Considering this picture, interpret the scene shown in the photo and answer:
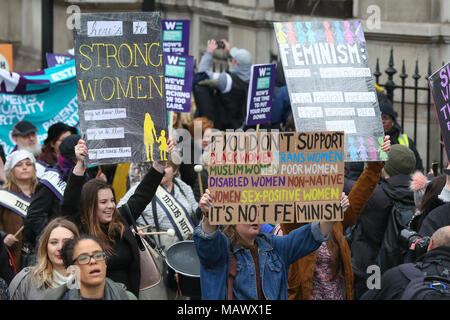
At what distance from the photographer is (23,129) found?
34.9 ft

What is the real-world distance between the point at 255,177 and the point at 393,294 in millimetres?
1155

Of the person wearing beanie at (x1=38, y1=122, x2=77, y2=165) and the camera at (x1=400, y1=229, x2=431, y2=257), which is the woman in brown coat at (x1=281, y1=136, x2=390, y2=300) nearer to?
the camera at (x1=400, y1=229, x2=431, y2=257)

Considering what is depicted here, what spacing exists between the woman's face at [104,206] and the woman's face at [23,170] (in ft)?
6.18

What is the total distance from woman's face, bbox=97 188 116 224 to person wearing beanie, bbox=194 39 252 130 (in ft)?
18.7

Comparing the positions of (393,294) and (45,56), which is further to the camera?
(45,56)

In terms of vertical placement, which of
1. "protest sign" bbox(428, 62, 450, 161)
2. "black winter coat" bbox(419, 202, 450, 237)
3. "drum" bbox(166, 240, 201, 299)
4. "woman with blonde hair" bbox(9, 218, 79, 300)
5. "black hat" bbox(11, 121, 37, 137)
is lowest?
"drum" bbox(166, 240, 201, 299)

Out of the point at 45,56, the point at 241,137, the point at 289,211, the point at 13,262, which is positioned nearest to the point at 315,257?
the point at 289,211

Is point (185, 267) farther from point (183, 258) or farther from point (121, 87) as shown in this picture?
point (121, 87)

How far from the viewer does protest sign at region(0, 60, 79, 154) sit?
11.6 meters

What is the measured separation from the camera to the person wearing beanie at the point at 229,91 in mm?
12695

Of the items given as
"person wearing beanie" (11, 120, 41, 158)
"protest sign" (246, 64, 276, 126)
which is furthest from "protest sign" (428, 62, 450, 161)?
"person wearing beanie" (11, 120, 41, 158)

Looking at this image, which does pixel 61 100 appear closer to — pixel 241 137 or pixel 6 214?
pixel 6 214

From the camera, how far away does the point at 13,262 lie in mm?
7918

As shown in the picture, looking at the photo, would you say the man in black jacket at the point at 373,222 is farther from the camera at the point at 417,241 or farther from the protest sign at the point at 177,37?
the protest sign at the point at 177,37
